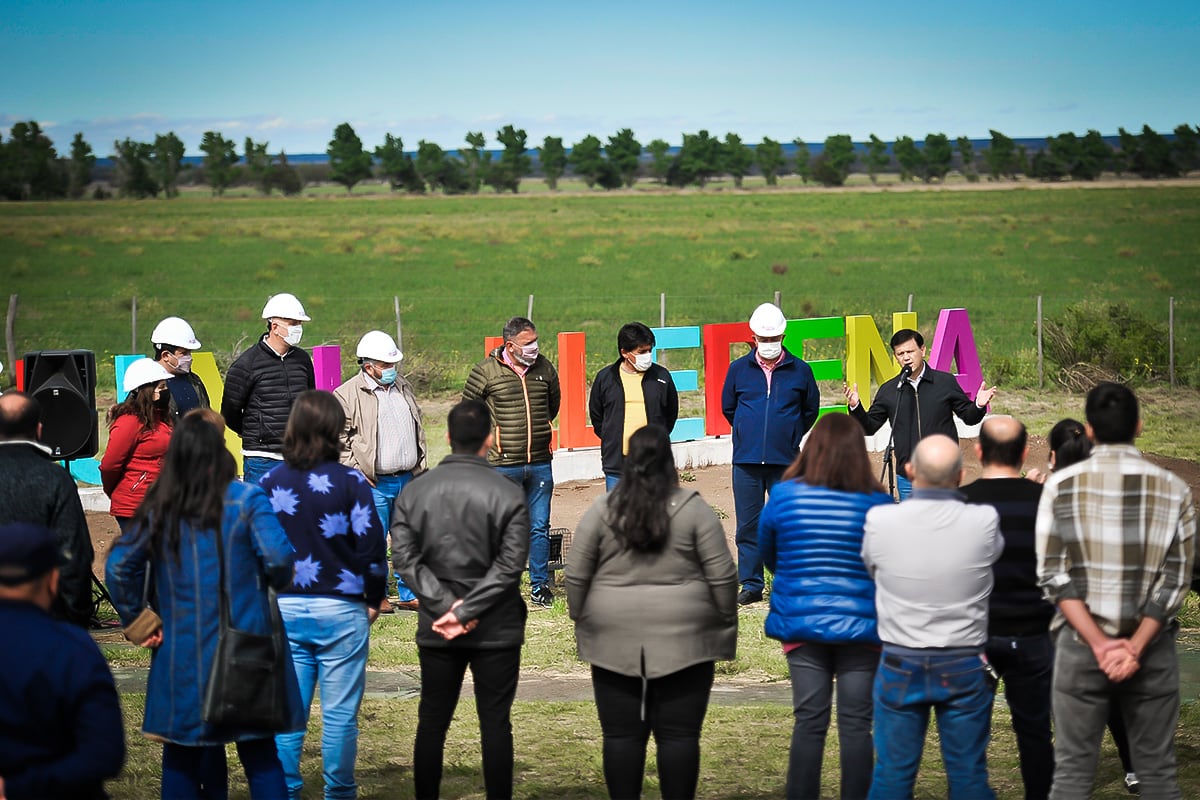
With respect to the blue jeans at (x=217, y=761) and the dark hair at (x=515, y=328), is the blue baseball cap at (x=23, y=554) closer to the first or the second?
the blue jeans at (x=217, y=761)

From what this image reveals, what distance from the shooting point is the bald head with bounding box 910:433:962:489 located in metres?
4.64

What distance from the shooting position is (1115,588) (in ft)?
14.9

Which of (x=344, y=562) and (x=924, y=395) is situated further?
(x=924, y=395)

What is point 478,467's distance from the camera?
5.24 m

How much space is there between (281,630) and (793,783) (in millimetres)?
2000

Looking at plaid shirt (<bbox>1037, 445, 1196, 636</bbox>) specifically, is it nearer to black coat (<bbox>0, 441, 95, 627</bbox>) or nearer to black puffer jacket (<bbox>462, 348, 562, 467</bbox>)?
black coat (<bbox>0, 441, 95, 627</bbox>)

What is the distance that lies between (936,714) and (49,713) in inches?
115

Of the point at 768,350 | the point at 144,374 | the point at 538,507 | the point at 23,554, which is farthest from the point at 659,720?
the point at 768,350

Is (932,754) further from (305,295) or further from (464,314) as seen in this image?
(305,295)

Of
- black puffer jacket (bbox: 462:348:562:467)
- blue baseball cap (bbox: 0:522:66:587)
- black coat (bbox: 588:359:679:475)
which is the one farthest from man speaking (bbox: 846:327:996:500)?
blue baseball cap (bbox: 0:522:66:587)

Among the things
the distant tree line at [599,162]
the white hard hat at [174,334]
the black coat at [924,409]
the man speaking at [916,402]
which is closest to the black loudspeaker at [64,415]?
the white hard hat at [174,334]

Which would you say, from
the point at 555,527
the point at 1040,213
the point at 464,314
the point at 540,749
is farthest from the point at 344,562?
the point at 1040,213

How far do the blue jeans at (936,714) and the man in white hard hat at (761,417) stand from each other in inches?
183

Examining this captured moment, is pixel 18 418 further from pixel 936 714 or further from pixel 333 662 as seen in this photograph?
pixel 936 714
